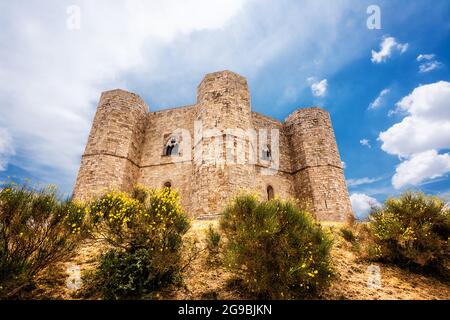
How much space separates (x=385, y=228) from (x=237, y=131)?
23.8 ft

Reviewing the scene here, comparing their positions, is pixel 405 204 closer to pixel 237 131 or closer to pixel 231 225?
pixel 231 225

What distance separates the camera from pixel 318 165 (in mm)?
14016

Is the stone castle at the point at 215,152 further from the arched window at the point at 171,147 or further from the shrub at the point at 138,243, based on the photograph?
the shrub at the point at 138,243

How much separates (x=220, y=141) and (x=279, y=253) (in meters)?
7.60

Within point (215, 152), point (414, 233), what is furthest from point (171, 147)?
point (414, 233)

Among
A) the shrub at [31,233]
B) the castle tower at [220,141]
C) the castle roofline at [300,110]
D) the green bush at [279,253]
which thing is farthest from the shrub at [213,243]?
the castle roofline at [300,110]

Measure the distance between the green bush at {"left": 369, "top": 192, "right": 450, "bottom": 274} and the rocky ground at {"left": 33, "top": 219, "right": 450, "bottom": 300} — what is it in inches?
14.6

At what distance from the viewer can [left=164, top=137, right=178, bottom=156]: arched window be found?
14251 mm

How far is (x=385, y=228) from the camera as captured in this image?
18.9ft

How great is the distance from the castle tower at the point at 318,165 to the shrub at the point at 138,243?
1054cm

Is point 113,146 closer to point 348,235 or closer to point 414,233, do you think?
point 348,235
